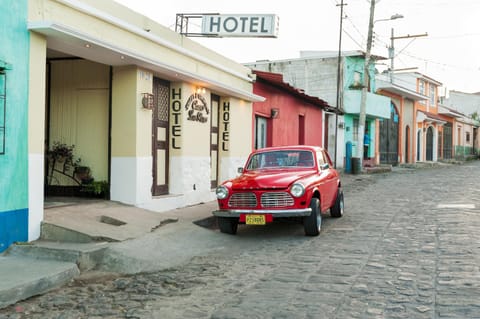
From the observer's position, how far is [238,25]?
590 inches

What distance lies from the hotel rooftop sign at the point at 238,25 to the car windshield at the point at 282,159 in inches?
221

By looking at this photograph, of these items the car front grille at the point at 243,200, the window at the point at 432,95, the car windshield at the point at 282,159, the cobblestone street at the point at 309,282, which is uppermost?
the window at the point at 432,95

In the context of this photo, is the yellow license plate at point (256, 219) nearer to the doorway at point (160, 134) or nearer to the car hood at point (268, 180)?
the car hood at point (268, 180)

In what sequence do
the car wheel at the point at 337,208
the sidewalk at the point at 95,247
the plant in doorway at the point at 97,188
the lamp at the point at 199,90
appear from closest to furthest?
the sidewalk at the point at 95,247 → the plant in doorway at the point at 97,188 → the car wheel at the point at 337,208 → the lamp at the point at 199,90

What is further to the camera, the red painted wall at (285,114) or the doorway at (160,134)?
the red painted wall at (285,114)

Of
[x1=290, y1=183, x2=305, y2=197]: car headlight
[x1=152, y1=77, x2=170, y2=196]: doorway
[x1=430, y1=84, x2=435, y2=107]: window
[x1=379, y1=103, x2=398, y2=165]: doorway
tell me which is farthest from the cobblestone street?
[x1=430, y1=84, x2=435, y2=107]: window

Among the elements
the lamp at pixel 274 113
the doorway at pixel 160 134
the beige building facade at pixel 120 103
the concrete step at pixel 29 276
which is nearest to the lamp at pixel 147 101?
the beige building facade at pixel 120 103

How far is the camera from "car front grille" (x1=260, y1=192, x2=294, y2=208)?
8.59 m

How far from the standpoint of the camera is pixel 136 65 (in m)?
9.91

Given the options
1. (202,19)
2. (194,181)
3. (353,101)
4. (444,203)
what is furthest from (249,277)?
(353,101)

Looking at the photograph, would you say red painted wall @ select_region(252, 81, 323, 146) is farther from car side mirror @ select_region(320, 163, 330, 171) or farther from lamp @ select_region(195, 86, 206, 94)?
car side mirror @ select_region(320, 163, 330, 171)

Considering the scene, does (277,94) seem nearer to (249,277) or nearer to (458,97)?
(249,277)

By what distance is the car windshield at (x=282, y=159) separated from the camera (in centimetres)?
1015

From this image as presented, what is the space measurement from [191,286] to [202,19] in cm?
1084
